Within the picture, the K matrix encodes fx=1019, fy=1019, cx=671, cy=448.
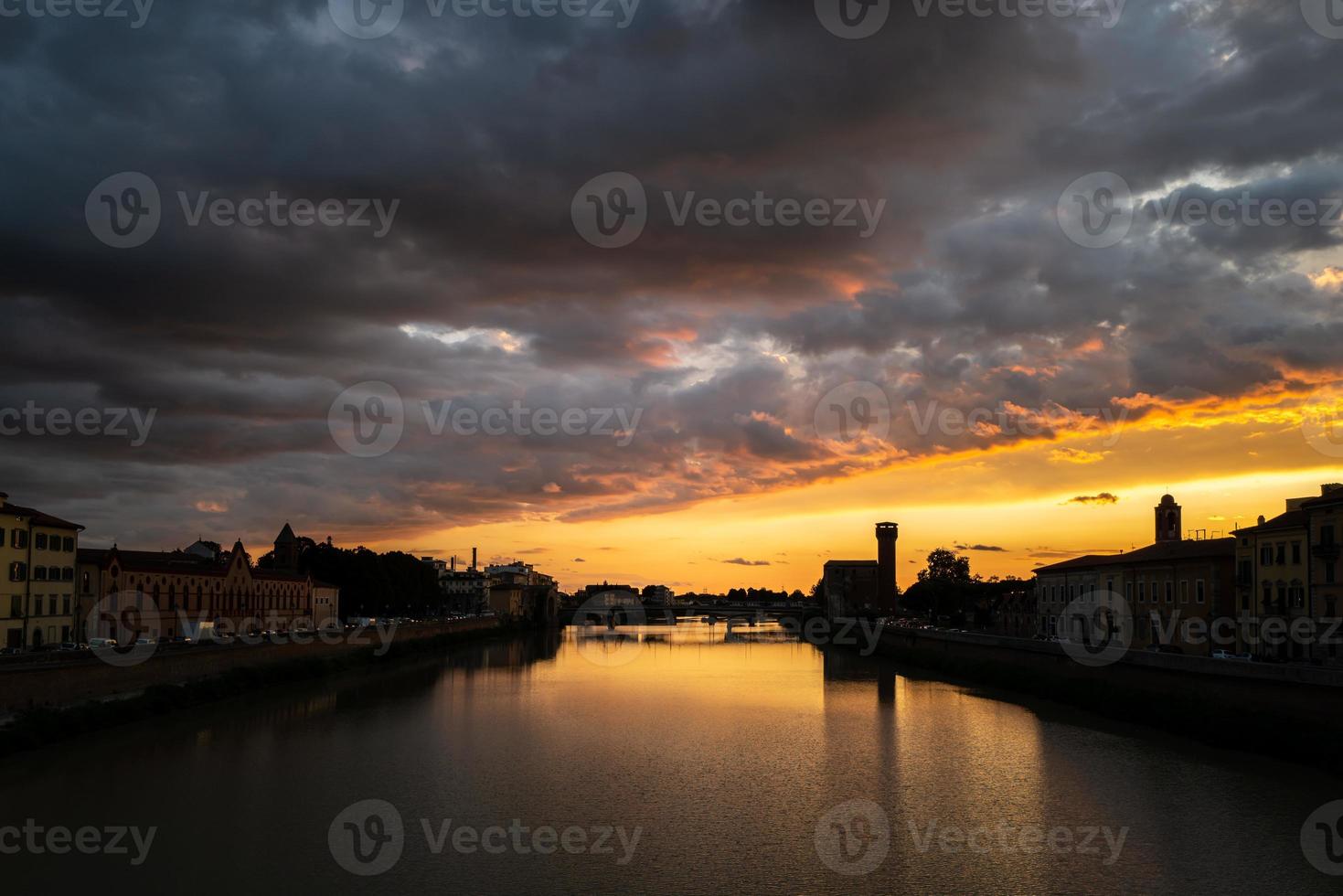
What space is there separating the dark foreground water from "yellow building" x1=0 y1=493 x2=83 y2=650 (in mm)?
9783

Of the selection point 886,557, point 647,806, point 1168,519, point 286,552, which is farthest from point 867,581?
point 647,806

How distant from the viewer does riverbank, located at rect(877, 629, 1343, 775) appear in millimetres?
26969

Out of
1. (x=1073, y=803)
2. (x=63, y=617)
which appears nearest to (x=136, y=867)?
(x=1073, y=803)

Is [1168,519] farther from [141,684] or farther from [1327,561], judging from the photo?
[141,684]

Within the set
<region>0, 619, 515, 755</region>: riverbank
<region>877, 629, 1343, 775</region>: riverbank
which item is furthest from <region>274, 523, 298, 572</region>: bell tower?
<region>877, 629, 1343, 775</region>: riverbank

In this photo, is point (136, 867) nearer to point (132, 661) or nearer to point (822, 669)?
point (132, 661)

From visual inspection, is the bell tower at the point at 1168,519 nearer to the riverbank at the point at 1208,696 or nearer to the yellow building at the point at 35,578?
the riverbank at the point at 1208,696

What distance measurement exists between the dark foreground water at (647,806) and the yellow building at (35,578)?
9783 mm

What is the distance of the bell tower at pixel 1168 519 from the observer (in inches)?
2785

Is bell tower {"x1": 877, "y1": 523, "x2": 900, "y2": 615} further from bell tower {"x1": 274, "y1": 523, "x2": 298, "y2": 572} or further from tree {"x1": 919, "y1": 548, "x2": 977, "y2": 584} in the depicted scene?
bell tower {"x1": 274, "y1": 523, "x2": 298, "y2": 572}

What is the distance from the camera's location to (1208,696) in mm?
32656

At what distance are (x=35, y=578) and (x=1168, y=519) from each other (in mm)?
67738

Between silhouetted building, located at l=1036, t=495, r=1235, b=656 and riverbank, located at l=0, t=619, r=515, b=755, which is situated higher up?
silhouetted building, located at l=1036, t=495, r=1235, b=656

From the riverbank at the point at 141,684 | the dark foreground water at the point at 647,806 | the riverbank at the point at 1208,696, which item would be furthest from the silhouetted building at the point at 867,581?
the dark foreground water at the point at 647,806
